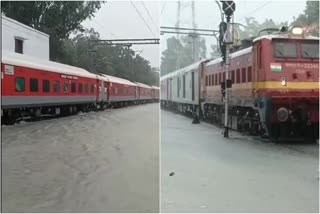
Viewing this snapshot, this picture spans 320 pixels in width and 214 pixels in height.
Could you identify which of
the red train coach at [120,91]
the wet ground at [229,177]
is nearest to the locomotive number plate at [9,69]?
the red train coach at [120,91]

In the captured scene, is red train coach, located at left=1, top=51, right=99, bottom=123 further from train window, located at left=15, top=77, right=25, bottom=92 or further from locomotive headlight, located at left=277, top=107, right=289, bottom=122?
locomotive headlight, located at left=277, top=107, right=289, bottom=122

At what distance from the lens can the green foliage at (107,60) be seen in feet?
5.82

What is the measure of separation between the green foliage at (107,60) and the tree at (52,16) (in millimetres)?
31

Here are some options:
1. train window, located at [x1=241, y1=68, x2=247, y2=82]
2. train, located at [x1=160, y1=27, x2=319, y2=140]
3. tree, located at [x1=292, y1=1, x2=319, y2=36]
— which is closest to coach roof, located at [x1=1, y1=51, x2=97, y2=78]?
train, located at [x1=160, y1=27, x2=319, y2=140]

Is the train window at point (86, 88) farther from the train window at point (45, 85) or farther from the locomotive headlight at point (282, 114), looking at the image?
the locomotive headlight at point (282, 114)

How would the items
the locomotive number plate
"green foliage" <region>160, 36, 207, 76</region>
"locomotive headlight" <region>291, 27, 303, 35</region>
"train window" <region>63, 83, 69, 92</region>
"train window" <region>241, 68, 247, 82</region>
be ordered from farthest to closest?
1. "train window" <region>241, 68, 247, 82</region>
2. "locomotive headlight" <region>291, 27, 303, 35</region>
3. "green foliage" <region>160, 36, 207, 76</region>
4. "train window" <region>63, 83, 69, 92</region>
5. the locomotive number plate

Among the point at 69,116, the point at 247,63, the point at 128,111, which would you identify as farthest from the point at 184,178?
the point at 247,63

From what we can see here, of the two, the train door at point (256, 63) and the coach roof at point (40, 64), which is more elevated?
the train door at point (256, 63)

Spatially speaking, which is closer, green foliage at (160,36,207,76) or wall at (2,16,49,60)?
wall at (2,16,49,60)

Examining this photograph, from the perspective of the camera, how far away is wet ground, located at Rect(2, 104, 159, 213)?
5.33ft

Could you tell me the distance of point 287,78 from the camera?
20.4 ft

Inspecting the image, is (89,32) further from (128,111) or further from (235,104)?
(235,104)

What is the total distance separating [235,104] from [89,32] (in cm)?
564

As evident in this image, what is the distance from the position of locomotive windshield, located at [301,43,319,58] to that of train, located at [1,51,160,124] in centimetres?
468
